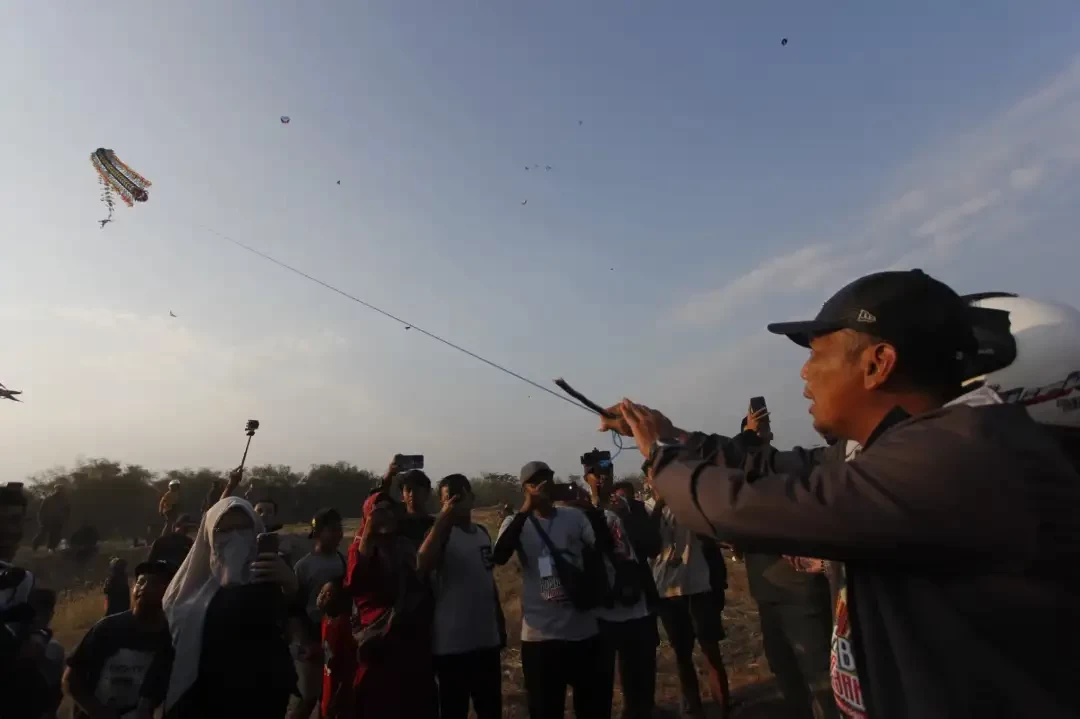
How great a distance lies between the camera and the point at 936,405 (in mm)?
1739

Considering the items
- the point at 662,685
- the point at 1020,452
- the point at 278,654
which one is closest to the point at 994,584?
the point at 1020,452

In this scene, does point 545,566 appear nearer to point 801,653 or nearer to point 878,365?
point 801,653

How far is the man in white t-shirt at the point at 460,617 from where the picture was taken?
511 centimetres

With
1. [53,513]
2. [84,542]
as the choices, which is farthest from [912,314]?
[84,542]

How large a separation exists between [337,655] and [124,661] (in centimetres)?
149

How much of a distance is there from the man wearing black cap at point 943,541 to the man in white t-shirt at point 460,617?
12.6 ft

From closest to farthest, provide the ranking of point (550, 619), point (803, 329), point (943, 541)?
point (943, 541) → point (803, 329) → point (550, 619)

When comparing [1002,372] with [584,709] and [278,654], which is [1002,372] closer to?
[278,654]

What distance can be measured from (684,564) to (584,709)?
2.11 metres

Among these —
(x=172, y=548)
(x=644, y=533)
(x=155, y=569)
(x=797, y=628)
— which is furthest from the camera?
(x=644, y=533)

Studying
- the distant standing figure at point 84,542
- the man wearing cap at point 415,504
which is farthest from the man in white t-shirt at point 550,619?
the distant standing figure at point 84,542

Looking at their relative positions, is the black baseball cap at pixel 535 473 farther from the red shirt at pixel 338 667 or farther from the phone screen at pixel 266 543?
the phone screen at pixel 266 543

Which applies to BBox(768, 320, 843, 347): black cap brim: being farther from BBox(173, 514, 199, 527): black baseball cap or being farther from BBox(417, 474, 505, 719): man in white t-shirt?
BBox(173, 514, 199, 527): black baseball cap

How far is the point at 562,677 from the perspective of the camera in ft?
17.0
